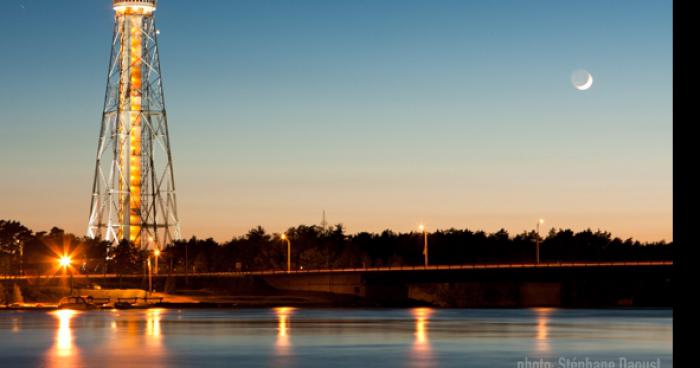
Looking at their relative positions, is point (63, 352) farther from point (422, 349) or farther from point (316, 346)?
point (422, 349)

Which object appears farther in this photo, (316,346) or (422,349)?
(316,346)

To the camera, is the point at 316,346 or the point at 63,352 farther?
the point at 316,346

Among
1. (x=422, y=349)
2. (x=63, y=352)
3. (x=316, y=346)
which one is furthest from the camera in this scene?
(x=316, y=346)

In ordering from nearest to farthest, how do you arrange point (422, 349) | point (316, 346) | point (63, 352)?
point (63, 352)
point (422, 349)
point (316, 346)

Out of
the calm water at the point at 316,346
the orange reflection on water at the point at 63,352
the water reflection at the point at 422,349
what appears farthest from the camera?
the calm water at the point at 316,346

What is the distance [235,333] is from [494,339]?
17732 millimetres

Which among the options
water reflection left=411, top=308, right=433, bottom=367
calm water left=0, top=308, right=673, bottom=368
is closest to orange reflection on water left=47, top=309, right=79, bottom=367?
calm water left=0, top=308, right=673, bottom=368

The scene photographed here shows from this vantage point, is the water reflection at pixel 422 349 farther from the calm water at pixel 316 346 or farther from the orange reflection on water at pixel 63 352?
the orange reflection on water at pixel 63 352

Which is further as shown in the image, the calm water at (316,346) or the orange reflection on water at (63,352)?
the calm water at (316,346)

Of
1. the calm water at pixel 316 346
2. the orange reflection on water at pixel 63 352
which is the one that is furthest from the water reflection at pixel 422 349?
the orange reflection on water at pixel 63 352

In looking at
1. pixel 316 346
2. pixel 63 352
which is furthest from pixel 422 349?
pixel 63 352

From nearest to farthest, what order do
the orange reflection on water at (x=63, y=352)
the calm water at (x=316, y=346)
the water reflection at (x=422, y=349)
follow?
1. the orange reflection on water at (x=63, y=352)
2. the water reflection at (x=422, y=349)
3. the calm water at (x=316, y=346)
